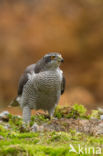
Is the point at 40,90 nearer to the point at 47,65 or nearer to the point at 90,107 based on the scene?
the point at 47,65

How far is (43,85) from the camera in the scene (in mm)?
5879

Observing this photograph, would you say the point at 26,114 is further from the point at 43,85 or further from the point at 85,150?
the point at 85,150

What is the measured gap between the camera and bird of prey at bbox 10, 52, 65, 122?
585cm

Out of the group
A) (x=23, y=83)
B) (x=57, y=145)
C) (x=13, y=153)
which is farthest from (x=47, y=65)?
(x=13, y=153)

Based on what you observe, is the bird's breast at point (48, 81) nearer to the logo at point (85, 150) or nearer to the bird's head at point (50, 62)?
the bird's head at point (50, 62)

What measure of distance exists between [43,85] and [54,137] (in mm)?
1659

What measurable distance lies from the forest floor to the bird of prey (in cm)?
21

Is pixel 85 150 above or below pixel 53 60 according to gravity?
below

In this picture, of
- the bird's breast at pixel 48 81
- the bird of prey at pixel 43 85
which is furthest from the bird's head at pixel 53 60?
the bird's breast at pixel 48 81

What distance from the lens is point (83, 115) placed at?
6.56 metres

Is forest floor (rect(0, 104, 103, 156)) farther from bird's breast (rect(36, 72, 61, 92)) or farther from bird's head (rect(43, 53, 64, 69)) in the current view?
bird's head (rect(43, 53, 64, 69))

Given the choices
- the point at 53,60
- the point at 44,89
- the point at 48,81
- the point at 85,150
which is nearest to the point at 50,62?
the point at 53,60

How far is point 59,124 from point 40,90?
820mm

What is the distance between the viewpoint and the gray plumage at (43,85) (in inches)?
230
